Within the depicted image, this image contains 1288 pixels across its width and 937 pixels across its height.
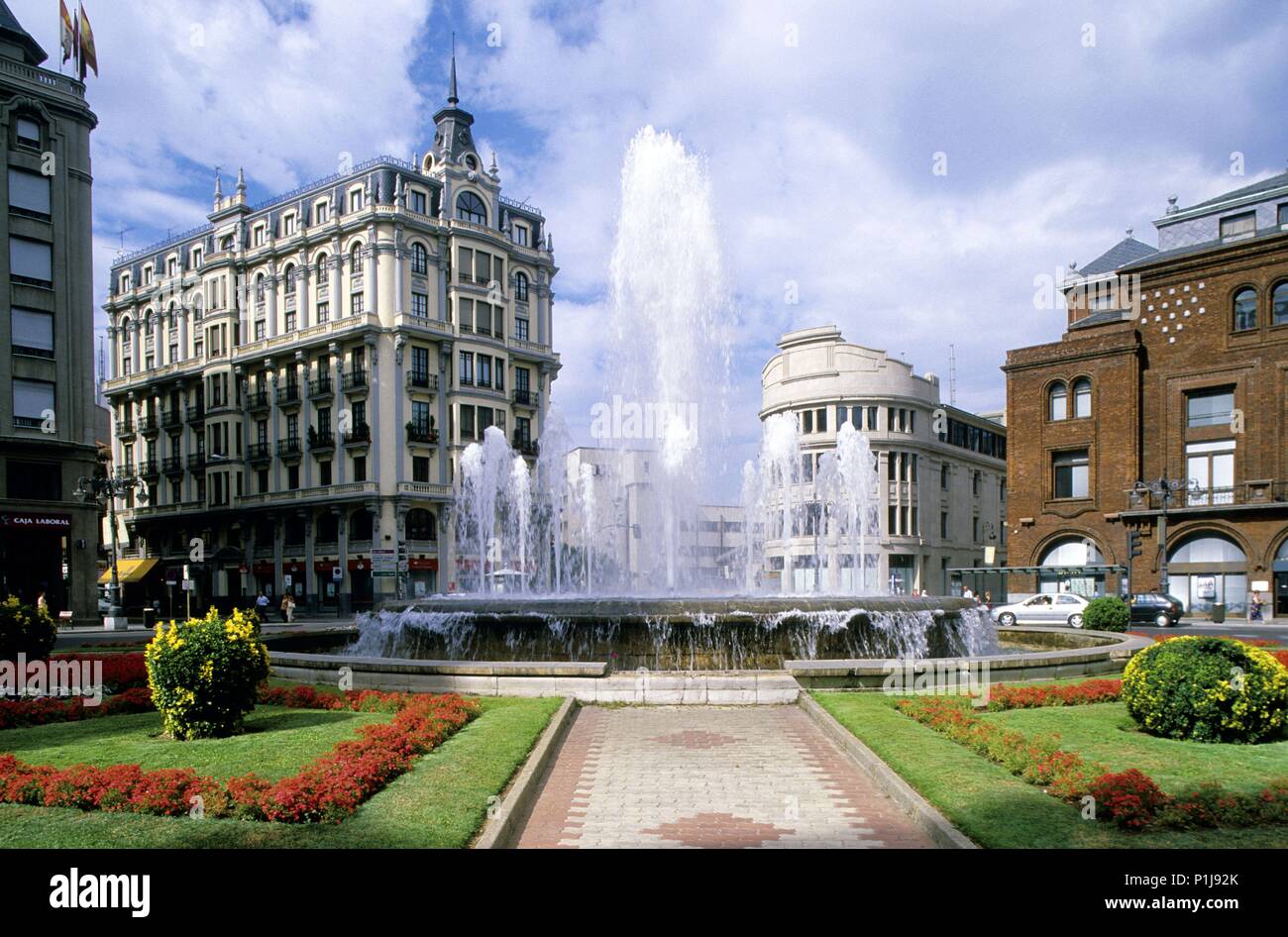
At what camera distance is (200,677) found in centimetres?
1012

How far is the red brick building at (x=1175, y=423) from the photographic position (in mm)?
38156

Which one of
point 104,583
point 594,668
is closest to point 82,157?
point 104,583

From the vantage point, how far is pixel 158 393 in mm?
63625

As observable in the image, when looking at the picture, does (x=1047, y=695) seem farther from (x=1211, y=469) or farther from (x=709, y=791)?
(x=1211, y=469)

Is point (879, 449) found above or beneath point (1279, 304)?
beneath

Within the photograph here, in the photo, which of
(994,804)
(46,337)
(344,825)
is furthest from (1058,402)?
(46,337)

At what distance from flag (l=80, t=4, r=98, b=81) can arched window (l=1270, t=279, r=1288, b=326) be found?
5309 cm

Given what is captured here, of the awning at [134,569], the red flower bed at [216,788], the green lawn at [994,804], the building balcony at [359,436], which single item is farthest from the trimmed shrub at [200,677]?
the awning at [134,569]

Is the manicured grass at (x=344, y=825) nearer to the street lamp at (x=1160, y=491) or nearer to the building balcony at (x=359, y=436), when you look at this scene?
the street lamp at (x=1160, y=491)

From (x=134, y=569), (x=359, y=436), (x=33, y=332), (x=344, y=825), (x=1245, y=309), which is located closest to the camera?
(x=344, y=825)

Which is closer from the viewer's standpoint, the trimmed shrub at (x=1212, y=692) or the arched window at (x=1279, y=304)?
the trimmed shrub at (x=1212, y=692)

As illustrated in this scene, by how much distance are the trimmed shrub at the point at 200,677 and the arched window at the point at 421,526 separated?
136 ft

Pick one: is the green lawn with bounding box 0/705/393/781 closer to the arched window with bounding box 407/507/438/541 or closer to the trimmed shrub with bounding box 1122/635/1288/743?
the trimmed shrub with bounding box 1122/635/1288/743

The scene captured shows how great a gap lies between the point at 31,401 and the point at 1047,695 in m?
41.0
